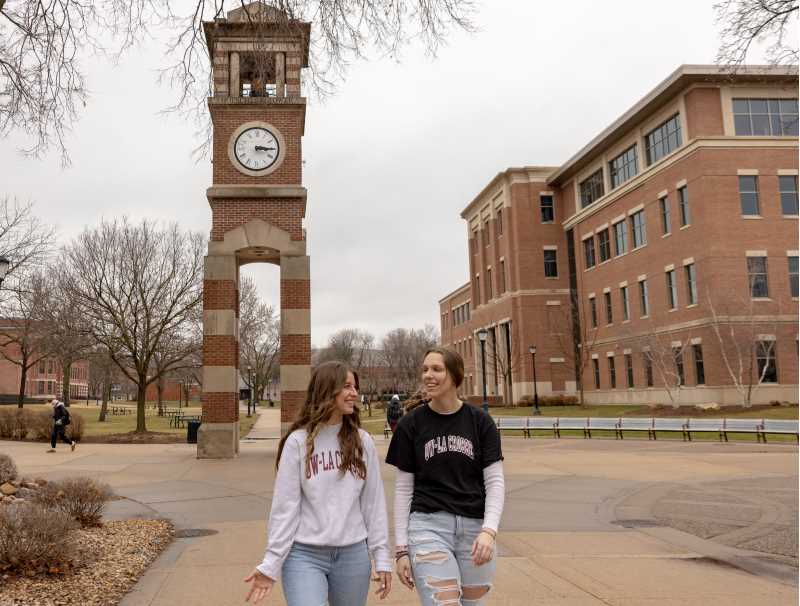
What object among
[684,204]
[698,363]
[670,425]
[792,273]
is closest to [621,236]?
[684,204]

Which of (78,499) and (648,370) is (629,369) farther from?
(78,499)

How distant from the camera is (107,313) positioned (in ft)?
96.2

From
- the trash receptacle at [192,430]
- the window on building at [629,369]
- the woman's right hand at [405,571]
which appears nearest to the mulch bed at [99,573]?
the woman's right hand at [405,571]

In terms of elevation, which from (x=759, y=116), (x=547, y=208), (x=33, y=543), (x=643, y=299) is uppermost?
(x=759, y=116)

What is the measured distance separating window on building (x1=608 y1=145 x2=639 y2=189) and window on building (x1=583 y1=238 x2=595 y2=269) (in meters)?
4.88

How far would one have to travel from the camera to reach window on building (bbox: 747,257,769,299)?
36.9 meters

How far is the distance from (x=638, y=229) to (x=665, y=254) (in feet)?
13.8

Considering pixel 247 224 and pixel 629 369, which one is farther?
pixel 629 369

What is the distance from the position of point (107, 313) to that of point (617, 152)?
35.1 metres

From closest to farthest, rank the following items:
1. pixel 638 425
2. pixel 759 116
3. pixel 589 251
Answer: pixel 638 425, pixel 759 116, pixel 589 251

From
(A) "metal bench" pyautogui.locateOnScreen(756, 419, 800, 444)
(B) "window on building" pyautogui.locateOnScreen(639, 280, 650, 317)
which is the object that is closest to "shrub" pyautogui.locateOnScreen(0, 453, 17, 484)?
(A) "metal bench" pyautogui.locateOnScreen(756, 419, 800, 444)

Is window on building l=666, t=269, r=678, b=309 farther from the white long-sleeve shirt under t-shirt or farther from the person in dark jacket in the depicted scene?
the white long-sleeve shirt under t-shirt

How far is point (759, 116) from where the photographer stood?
3872cm

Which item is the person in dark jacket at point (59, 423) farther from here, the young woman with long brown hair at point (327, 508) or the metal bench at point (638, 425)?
the young woman with long brown hair at point (327, 508)
